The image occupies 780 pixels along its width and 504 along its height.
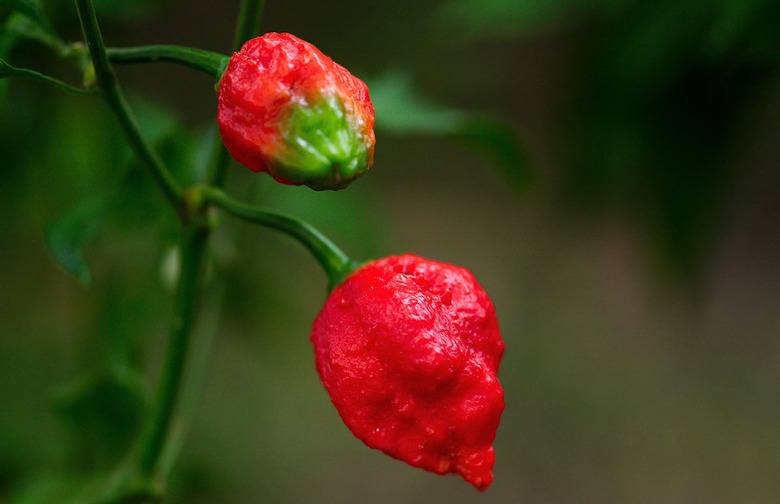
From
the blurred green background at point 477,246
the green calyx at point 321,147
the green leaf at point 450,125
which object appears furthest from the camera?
the blurred green background at point 477,246

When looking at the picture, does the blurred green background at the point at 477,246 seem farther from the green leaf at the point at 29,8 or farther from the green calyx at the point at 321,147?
the green calyx at the point at 321,147

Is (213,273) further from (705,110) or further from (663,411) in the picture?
(663,411)

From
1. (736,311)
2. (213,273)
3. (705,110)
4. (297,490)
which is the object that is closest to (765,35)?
(705,110)

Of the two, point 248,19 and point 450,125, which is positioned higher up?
point 248,19

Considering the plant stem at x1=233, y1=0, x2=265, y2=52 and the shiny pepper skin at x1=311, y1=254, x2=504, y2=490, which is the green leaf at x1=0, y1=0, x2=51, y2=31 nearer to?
the plant stem at x1=233, y1=0, x2=265, y2=52

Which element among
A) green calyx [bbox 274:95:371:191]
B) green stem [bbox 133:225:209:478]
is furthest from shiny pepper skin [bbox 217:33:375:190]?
green stem [bbox 133:225:209:478]

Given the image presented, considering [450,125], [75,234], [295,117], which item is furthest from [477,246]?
[295,117]

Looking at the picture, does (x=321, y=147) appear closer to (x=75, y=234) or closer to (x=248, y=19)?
(x=248, y=19)

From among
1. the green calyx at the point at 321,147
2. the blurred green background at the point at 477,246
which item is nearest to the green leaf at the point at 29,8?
the blurred green background at the point at 477,246
